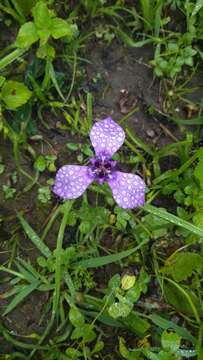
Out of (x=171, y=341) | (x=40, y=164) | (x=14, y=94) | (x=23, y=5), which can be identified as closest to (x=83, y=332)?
(x=171, y=341)

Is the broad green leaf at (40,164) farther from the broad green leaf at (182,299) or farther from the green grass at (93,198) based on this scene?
the broad green leaf at (182,299)

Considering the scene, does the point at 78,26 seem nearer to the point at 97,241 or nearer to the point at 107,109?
the point at 107,109

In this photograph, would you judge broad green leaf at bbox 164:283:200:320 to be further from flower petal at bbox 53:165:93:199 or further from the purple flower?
flower petal at bbox 53:165:93:199

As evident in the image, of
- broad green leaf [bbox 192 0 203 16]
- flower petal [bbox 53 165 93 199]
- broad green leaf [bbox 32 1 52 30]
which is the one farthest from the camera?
broad green leaf [bbox 192 0 203 16]

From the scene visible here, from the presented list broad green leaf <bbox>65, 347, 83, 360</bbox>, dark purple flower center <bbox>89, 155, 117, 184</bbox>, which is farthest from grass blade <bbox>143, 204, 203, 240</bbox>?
broad green leaf <bbox>65, 347, 83, 360</bbox>

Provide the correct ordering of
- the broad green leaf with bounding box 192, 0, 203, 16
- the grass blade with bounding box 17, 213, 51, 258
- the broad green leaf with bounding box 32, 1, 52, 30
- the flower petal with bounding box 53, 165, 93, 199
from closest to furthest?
1. the flower petal with bounding box 53, 165, 93, 199
2. the broad green leaf with bounding box 32, 1, 52, 30
3. the grass blade with bounding box 17, 213, 51, 258
4. the broad green leaf with bounding box 192, 0, 203, 16
